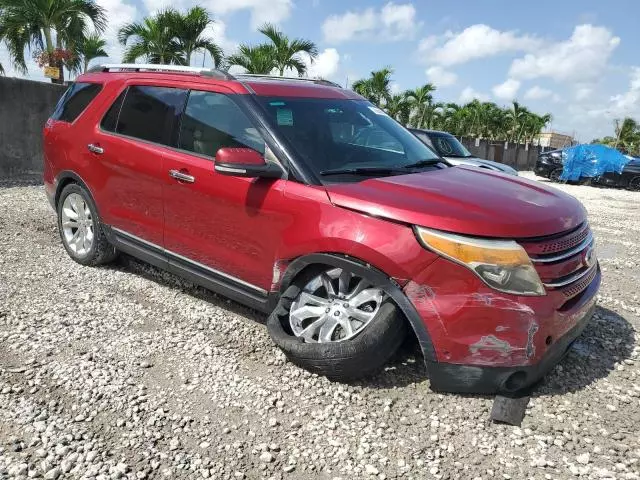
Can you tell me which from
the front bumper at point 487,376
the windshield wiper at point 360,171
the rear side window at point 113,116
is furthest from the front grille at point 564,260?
the rear side window at point 113,116

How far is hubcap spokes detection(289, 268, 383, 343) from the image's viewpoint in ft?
10.3

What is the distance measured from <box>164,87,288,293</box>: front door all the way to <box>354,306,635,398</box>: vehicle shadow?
980 millimetres

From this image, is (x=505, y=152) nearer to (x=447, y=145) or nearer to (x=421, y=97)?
(x=421, y=97)

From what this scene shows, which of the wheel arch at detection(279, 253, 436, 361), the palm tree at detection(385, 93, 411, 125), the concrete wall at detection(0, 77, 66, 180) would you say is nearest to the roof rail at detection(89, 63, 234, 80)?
the wheel arch at detection(279, 253, 436, 361)

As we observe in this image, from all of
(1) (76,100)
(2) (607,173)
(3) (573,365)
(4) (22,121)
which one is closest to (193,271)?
(1) (76,100)

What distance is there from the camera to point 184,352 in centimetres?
355

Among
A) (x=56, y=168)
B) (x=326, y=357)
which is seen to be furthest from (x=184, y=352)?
(x=56, y=168)

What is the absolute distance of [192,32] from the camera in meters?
18.4

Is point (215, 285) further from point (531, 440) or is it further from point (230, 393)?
point (531, 440)

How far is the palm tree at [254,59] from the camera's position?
19.6 meters

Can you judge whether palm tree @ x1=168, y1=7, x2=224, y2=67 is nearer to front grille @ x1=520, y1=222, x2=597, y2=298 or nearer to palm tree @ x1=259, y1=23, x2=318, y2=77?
palm tree @ x1=259, y1=23, x2=318, y2=77

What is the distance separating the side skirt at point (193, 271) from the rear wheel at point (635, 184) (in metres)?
21.2

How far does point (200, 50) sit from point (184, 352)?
17404mm

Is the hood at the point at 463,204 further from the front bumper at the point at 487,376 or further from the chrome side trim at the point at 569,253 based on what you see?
the front bumper at the point at 487,376
